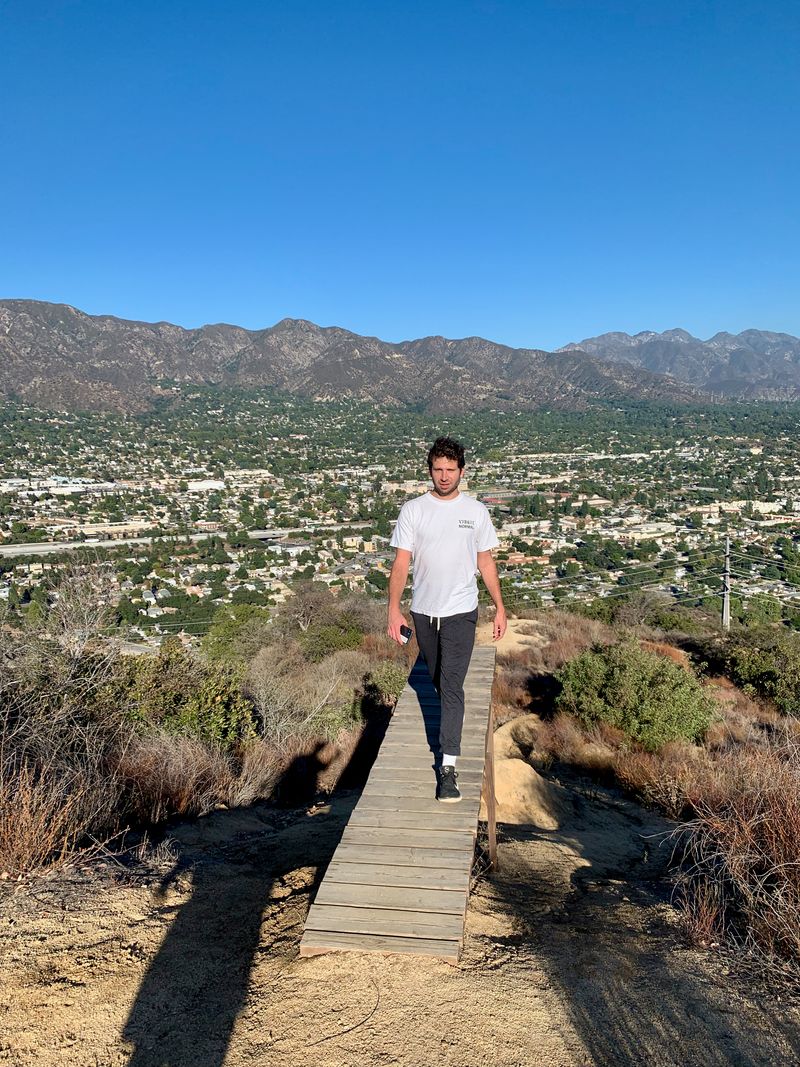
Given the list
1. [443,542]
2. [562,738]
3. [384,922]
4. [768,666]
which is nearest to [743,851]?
[384,922]

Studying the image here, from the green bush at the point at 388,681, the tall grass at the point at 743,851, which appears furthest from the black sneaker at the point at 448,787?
the green bush at the point at 388,681

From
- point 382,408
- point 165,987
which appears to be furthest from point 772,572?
point 382,408

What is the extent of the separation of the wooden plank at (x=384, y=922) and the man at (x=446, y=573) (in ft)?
3.11

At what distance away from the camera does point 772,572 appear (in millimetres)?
32562

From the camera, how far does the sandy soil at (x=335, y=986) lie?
8.56 feet

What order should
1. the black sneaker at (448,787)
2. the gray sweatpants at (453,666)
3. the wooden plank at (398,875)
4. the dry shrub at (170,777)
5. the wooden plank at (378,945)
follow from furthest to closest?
the dry shrub at (170,777)
the gray sweatpants at (453,666)
the black sneaker at (448,787)
the wooden plank at (398,875)
the wooden plank at (378,945)

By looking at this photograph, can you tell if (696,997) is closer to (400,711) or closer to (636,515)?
(400,711)

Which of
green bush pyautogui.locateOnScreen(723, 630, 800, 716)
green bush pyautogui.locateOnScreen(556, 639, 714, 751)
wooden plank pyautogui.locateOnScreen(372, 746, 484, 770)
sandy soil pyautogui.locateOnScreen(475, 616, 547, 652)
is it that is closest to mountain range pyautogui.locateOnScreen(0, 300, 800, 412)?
sandy soil pyautogui.locateOnScreen(475, 616, 547, 652)

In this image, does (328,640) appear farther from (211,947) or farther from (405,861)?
(211,947)

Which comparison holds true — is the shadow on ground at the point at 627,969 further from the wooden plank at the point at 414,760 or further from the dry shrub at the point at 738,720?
the dry shrub at the point at 738,720

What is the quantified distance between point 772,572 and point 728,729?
27172 millimetres

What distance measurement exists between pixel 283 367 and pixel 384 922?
6392 inches

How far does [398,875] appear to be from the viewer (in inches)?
138

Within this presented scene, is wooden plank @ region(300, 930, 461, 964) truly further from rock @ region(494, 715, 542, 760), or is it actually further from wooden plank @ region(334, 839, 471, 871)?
rock @ region(494, 715, 542, 760)
